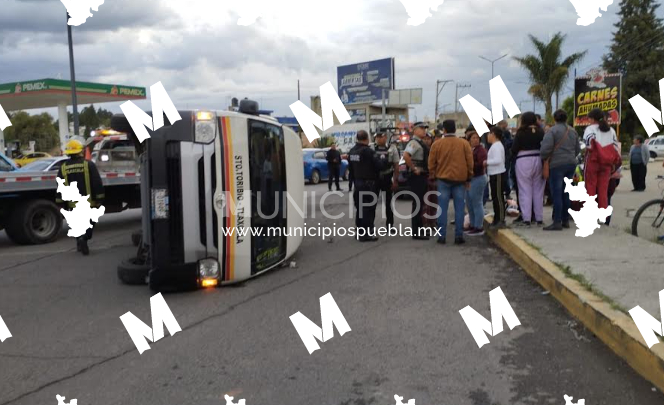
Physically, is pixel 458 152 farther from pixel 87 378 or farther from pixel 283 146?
pixel 87 378

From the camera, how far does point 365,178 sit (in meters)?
9.98

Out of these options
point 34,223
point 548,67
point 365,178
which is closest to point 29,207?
point 34,223

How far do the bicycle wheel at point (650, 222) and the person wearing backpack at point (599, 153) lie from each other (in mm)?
627

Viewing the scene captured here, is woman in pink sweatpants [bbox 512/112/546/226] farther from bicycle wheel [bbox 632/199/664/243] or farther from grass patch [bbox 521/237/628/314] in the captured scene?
grass patch [bbox 521/237/628/314]

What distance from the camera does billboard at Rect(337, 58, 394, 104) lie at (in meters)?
75.2

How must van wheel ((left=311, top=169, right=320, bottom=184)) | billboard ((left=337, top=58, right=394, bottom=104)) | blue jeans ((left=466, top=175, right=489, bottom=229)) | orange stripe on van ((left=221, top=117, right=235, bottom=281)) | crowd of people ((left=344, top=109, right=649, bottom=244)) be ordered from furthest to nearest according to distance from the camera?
1. billboard ((left=337, top=58, right=394, bottom=104))
2. van wheel ((left=311, top=169, right=320, bottom=184))
3. blue jeans ((left=466, top=175, right=489, bottom=229))
4. crowd of people ((left=344, top=109, right=649, bottom=244))
5. orange stripe on van ((left=221, top=117, right=235, bottom=281))

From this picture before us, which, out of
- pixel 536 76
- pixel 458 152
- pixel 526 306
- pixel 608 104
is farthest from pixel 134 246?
pixel 536 76

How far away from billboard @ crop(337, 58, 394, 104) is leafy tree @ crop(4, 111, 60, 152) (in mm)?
37834

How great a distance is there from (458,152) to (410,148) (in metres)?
1.03

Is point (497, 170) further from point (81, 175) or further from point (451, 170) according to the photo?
point (81, 175)

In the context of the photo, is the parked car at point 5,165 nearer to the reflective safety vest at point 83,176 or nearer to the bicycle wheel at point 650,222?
the reflective safety vest at point 83,176

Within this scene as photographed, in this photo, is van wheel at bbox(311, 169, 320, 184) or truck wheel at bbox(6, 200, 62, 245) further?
van wheel at bbox(311, 169, 320, 184)

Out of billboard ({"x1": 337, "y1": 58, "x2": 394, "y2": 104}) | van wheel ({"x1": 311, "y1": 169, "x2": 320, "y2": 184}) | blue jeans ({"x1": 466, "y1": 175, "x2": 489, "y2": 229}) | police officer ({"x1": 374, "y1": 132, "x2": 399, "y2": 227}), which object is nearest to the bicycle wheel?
blue jeans ({"x1": 466, "y1": 175, "x2": 489, "y2": 229})

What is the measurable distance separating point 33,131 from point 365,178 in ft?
263
